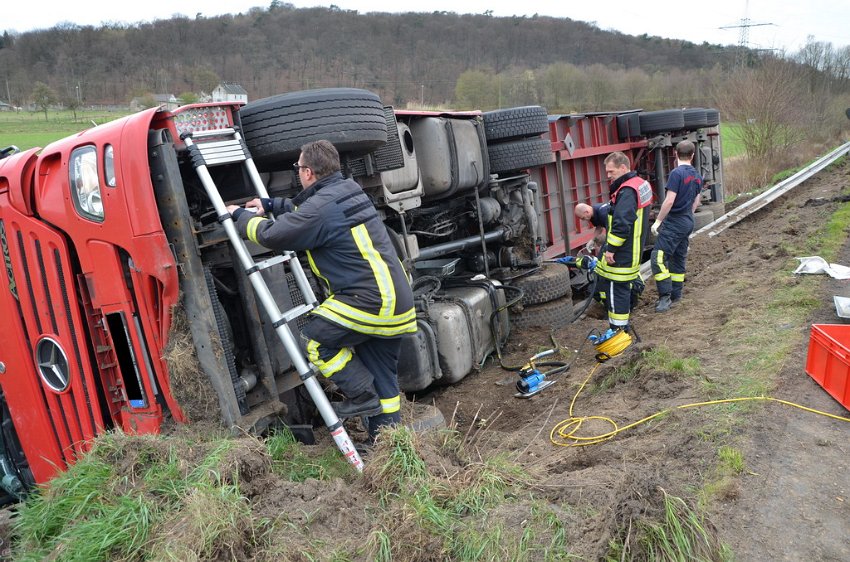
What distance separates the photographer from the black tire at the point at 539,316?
251 inches

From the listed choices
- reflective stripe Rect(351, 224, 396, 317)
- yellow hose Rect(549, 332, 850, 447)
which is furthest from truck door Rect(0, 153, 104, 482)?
yellow hose Rect(549, 332, 850, 447)

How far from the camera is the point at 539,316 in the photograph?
20.9 ft

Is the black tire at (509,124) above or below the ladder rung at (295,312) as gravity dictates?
above

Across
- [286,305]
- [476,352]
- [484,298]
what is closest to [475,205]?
[484,298]

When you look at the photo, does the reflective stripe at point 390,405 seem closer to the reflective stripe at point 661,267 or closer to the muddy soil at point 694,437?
the muddy soil at point 694,437

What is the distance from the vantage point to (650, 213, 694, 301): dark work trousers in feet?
22.6

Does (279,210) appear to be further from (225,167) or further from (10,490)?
(10,490)

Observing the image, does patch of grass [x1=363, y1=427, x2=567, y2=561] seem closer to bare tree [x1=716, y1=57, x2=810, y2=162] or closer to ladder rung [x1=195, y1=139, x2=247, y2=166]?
ladder rung [x1=195, y1=139, x2=247, y2=166]

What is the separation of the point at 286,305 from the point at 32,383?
149 centimetres

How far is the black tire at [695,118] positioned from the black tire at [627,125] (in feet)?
5.21

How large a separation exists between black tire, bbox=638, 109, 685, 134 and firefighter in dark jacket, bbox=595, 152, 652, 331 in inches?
215

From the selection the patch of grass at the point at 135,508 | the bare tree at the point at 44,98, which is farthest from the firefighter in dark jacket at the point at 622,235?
the bare tree at the point at 44,98

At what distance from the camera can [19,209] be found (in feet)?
11.9

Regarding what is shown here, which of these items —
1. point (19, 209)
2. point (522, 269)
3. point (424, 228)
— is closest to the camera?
point (19, 209)
